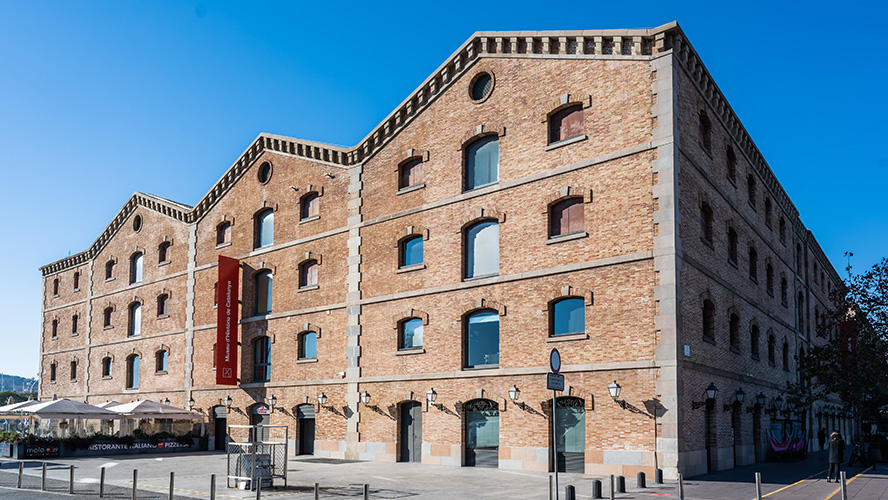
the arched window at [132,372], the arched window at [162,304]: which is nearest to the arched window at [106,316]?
the arched window at [132,372]

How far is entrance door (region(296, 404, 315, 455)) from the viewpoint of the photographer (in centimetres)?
3275

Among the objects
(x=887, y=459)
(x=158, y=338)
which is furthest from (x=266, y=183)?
(x=887, y=459)

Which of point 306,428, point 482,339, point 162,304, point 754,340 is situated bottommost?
point 306,428

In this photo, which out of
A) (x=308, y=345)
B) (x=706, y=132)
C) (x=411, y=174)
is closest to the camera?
(x=706, y=132)

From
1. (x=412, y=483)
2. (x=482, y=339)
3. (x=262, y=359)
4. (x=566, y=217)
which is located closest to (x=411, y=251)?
(x=482, y=339)

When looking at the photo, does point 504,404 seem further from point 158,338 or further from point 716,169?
point 158,338

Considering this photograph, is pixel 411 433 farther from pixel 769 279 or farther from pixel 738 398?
pixel 769 279

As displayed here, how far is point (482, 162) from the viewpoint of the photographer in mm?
28125

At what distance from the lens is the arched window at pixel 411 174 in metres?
30.1

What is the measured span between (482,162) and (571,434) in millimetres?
10196

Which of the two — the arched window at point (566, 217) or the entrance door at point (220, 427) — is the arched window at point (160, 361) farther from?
the arched window at point (566, 217)

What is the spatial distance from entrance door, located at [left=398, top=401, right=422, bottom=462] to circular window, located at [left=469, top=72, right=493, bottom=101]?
11.7m

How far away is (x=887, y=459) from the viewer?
31.8 m

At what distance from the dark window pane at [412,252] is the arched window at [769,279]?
15984 mm
